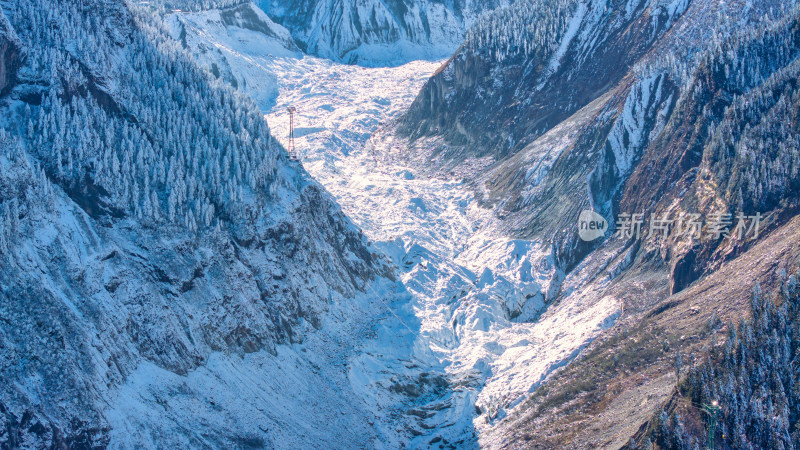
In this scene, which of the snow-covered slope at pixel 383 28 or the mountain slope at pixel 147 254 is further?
the snow-covered slope at pixel 383 28

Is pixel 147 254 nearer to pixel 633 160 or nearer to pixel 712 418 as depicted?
pixel 712 418

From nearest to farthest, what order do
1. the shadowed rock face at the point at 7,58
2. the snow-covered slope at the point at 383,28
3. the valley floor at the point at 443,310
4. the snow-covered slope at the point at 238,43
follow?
the shadowed rock face at the point at 7,58, the valley floor at the point at 443,310, the snow-covered slope at the point at 238,43, the snow-covered slope at the point at 383,28

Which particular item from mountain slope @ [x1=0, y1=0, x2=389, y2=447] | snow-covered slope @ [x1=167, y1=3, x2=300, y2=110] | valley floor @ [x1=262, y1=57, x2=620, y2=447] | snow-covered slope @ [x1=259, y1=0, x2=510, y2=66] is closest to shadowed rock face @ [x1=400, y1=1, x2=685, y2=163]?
valley floor @ [x1=262, y1=57, x2=620, y2=447]

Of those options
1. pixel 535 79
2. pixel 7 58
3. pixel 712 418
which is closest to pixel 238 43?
pixel 535 79

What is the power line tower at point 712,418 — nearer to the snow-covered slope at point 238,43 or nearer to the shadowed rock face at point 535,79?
the shadowed rock face at point 535,79

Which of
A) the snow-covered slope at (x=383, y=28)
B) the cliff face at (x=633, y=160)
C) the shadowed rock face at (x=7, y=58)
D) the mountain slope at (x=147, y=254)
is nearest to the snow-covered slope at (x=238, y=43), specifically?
the snow-covered slope at (x=383, y=28)

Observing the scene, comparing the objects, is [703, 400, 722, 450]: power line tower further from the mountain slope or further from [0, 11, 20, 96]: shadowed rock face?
[0, 11, 20, 96]: shadowed rock face
